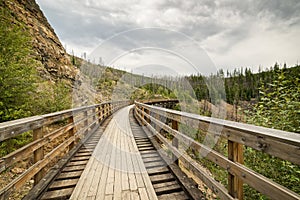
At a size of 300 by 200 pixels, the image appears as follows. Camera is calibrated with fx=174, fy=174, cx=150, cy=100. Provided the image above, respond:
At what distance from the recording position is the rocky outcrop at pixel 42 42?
16.8 m

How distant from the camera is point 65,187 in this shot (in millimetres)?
2418

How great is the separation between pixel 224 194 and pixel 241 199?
138mm

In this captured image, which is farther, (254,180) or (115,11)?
(115,11)

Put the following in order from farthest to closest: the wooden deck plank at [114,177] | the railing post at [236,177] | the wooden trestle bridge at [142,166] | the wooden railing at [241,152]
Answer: the wooden deck plank at [114,177]
the railing post at [236,177]
the wooden trestle bridge at [142,166]
the wooden railing at [241,152]

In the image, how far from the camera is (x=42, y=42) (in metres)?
18.1

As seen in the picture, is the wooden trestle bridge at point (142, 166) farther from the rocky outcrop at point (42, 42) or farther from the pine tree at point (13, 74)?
the rocky outcrop at point (42, 42)

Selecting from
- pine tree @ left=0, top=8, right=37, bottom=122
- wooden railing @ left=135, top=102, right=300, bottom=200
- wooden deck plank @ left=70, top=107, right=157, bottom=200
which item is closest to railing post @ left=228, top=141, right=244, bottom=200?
wooden railing @ left=135, top=102, right=300, bottom=200

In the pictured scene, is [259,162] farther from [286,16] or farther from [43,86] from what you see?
[286,16]

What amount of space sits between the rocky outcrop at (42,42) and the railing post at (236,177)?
17.6 m

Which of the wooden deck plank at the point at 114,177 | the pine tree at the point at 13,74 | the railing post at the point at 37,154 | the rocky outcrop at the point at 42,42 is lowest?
the wooden deck plank at the point at 114,177

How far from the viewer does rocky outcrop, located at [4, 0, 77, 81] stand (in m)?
16.8

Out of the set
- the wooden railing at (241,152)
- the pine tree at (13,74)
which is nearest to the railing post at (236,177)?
the wooden railing at (241,152)

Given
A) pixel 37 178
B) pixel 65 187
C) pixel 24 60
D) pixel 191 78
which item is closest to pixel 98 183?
pixel 65 187

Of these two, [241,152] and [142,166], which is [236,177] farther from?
[142,166]
